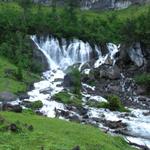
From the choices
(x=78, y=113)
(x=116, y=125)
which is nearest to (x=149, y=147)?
(x=116, y=125)

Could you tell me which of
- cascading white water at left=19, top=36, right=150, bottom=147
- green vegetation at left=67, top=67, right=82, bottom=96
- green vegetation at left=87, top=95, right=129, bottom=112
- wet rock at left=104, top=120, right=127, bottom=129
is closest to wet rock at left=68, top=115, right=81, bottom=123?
cascading white water at left=19, top=36, right=150, bottom=147

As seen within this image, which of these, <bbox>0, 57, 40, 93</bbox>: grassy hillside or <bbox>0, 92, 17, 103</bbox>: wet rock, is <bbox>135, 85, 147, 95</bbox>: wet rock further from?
<bbox>0, 92, 17, 103</bbox>: wet rock

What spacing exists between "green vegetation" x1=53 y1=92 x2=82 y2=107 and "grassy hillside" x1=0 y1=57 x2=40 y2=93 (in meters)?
6.60

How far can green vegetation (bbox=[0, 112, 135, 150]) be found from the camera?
29417 millimetres

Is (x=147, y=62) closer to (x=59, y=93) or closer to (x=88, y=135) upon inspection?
(x=59, y=93)

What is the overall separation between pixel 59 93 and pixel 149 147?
2691 centimetres

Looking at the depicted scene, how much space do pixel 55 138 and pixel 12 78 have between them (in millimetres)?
45072

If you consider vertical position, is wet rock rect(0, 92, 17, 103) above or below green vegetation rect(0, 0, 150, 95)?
below

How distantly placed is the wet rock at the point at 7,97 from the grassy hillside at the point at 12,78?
7.69ft

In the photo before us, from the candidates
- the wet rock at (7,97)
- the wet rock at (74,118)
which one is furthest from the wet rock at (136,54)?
the wet rock at (74,118)

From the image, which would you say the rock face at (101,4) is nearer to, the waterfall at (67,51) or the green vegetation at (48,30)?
the green vegetation at (48,30)

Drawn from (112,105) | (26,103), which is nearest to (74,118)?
(26,103)

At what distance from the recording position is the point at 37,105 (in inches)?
2391

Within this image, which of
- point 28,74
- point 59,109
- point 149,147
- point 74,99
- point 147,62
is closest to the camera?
point 149,147
